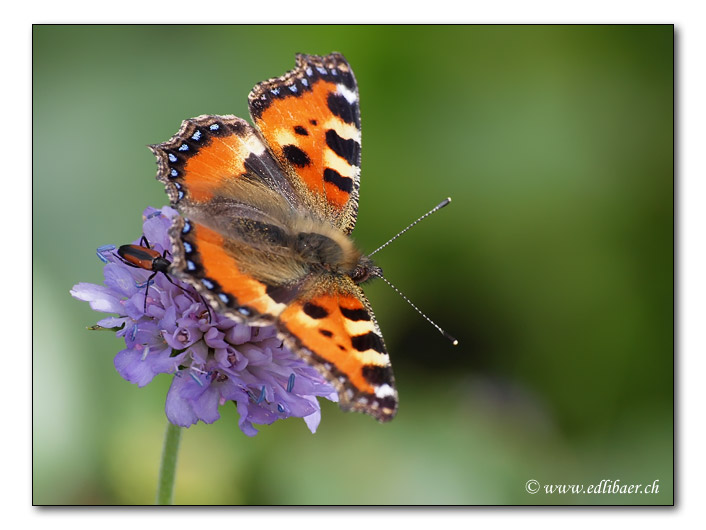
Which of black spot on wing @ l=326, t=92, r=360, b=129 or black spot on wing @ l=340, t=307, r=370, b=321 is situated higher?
black spot on wing @ l=326, t=92, r=360, b=129

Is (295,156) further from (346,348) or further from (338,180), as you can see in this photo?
(346,348)

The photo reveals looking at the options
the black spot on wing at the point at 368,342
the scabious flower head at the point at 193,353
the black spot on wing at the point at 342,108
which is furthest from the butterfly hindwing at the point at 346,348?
the black spot on wing at the point at 342,108

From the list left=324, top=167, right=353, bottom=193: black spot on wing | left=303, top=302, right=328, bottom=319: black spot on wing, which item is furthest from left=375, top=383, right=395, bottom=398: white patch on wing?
left=324, top=167, right=353, bottom=193: black spot on wing

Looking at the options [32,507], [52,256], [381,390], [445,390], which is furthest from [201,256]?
[445,390]

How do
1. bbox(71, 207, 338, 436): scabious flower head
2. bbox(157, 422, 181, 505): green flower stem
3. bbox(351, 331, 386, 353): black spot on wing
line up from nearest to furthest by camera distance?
bbox(351, 331, 386, 353): black spot on wing < bbox(71, 207, 338, 436): scabious flower head < bbox(157, 422, 181, 505): green flower stem

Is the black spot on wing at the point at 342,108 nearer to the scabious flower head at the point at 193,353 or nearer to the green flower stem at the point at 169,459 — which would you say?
the scabious flower head at the point at 193,353

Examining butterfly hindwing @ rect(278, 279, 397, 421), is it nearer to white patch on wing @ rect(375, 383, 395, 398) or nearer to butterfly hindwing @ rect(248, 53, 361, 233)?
white patch on wing @ rect(375, 383, 395, 398)

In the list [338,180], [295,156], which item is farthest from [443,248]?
Result: [295,156]
